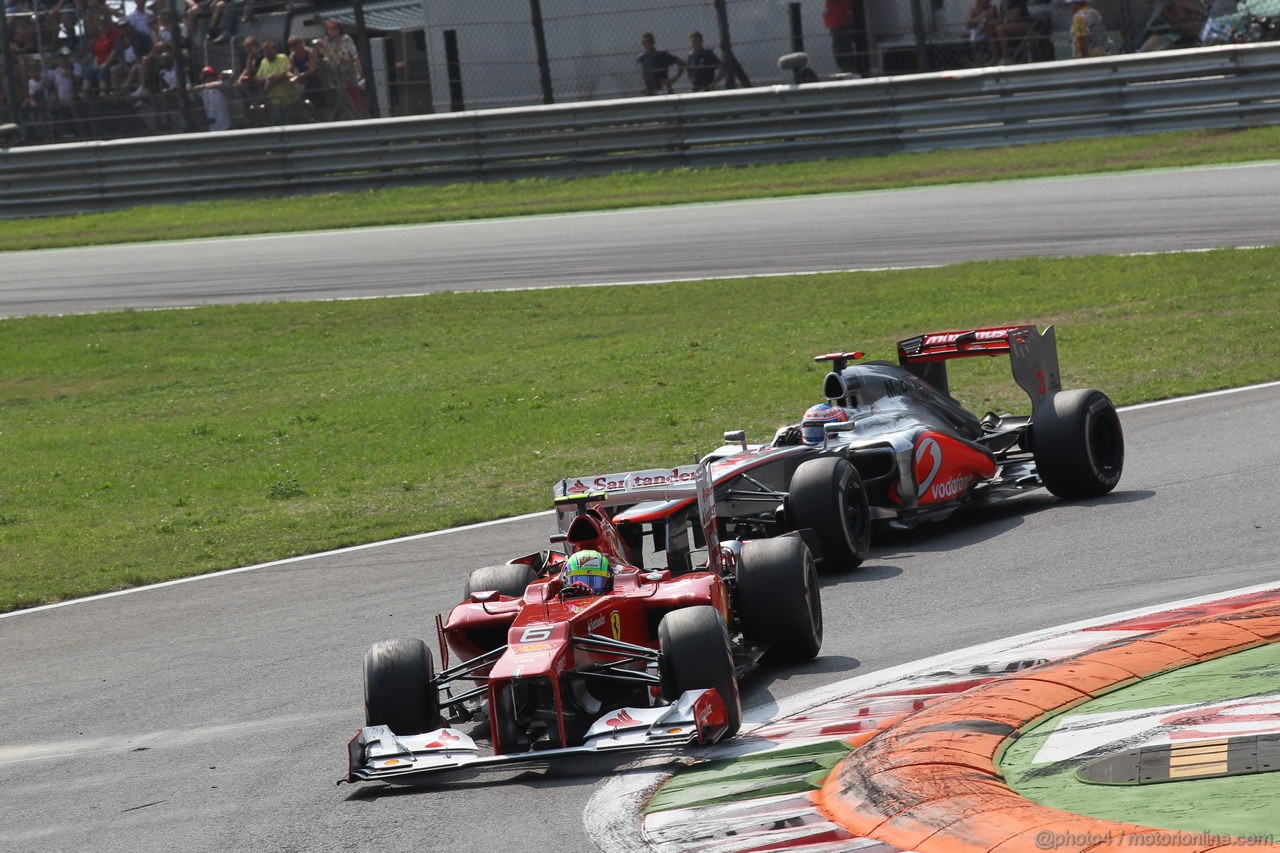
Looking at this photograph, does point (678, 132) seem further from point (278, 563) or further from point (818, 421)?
point (818, 421)

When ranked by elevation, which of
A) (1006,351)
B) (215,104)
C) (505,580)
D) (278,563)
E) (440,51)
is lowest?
(278,563)

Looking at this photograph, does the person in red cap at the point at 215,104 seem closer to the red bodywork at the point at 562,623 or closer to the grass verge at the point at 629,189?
the grass verge at the point at 629,189

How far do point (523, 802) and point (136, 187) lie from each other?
2579 cm

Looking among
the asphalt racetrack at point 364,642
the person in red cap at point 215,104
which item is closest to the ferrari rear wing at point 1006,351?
the asphalt racetrack at point 364,642

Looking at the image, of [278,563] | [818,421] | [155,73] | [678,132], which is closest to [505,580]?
[818,421]

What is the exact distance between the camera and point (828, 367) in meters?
17.3

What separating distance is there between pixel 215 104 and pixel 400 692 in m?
24.6

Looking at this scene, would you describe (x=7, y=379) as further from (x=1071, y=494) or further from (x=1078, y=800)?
(x=1078, y=800)

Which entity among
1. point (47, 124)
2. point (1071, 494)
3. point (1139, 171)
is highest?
point (47, 124)

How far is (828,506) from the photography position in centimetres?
988

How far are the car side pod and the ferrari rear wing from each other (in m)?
5.46

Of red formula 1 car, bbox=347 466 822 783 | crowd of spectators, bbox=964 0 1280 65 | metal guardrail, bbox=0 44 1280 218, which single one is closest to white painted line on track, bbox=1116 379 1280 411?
red formula 1 car, bbox=347 466 822 783

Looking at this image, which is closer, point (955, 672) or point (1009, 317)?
point (955, 672)

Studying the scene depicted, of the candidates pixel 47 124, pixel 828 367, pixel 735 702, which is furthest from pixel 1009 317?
pixel 47 124
